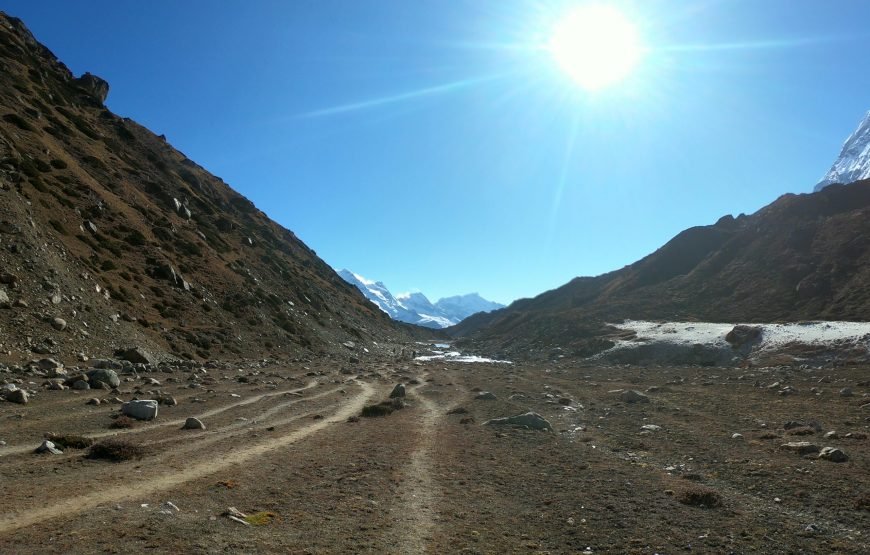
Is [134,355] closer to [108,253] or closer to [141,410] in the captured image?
[141,410]

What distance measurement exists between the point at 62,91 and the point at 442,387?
93.7 meters

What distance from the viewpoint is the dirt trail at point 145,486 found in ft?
27.7

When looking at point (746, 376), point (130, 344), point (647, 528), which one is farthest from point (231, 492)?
point (746, 376)

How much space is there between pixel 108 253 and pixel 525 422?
47.1 meters

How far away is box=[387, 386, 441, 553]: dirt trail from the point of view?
9000mm

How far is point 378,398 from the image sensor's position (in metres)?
30.7

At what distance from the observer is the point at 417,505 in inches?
436

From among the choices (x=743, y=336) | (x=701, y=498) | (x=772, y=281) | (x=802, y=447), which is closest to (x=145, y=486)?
(x=701, y=498)

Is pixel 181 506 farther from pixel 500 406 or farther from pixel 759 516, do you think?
pixel 500 406

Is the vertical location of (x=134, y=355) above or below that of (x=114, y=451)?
above

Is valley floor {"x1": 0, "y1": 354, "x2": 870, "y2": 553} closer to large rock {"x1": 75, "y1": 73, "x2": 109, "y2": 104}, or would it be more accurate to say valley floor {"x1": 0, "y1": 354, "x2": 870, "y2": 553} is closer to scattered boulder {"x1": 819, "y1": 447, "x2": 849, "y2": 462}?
scattered boulder {"x1": 819, "y1": 447, "x2": 849, "y2": 462}

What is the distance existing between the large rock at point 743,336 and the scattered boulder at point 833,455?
1984 inches

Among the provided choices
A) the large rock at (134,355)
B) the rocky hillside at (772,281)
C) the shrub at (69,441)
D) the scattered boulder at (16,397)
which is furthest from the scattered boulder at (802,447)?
the rocky hillside at (772,281)

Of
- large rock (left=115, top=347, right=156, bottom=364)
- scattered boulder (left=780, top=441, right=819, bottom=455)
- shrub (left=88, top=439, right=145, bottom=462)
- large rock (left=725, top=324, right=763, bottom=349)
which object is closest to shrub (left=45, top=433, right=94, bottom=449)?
shrub (left=88, top=439, right=145, bottom=462)
